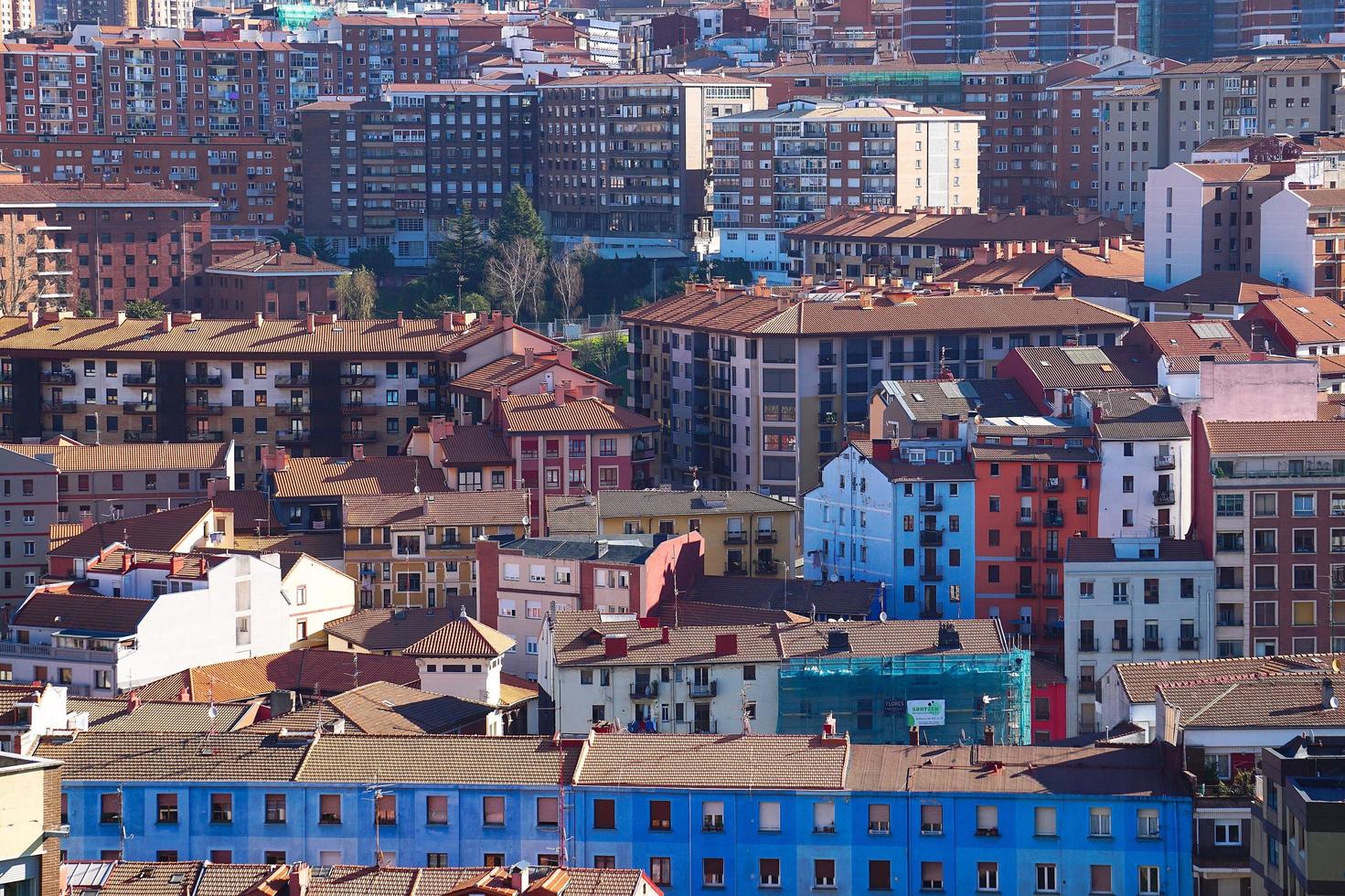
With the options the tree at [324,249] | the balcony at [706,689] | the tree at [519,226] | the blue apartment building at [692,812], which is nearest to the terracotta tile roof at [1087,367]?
the balcony at [706,689]

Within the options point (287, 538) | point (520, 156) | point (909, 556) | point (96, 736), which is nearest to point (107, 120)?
point (520, 156)

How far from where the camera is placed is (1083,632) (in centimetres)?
6225

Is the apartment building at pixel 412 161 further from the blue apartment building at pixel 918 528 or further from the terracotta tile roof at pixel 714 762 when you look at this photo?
the terracotta tile roof at pixel 714 762

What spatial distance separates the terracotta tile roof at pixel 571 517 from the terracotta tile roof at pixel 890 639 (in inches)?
545

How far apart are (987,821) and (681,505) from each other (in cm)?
3060

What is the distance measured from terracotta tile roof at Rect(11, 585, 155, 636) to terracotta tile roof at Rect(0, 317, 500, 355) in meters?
26.0

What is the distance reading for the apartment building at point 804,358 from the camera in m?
89.6

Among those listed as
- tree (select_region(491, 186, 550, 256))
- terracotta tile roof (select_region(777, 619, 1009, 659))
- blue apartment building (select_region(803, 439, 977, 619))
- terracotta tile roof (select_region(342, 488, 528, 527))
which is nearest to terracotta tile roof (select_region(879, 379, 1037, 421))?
blue apartment building (select_region(803, 439, 977, 619))

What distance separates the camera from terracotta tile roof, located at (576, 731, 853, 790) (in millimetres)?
45844

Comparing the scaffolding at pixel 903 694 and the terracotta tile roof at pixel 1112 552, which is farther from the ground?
the terracotta tile roof at pixel 1112 552

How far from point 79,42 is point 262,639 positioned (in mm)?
117460

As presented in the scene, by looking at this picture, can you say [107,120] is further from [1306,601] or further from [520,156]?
[1306,601]

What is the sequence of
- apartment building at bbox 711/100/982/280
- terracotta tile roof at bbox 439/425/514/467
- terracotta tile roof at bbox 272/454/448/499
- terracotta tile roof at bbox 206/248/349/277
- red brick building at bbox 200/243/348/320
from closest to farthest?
terracotta tile roof at bbox 272/454/448/499, terracotta tile roof at bbox 439/425/514/467, red brick building at bbox 200/243/348/320, terracotta tile roof at bbox 206/248/349/277, apartment building at bbox 711/100/982/280

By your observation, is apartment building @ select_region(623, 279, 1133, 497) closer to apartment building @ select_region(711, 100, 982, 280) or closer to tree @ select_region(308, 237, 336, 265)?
apartment building @ select_region(711, 100, 982, 280)
